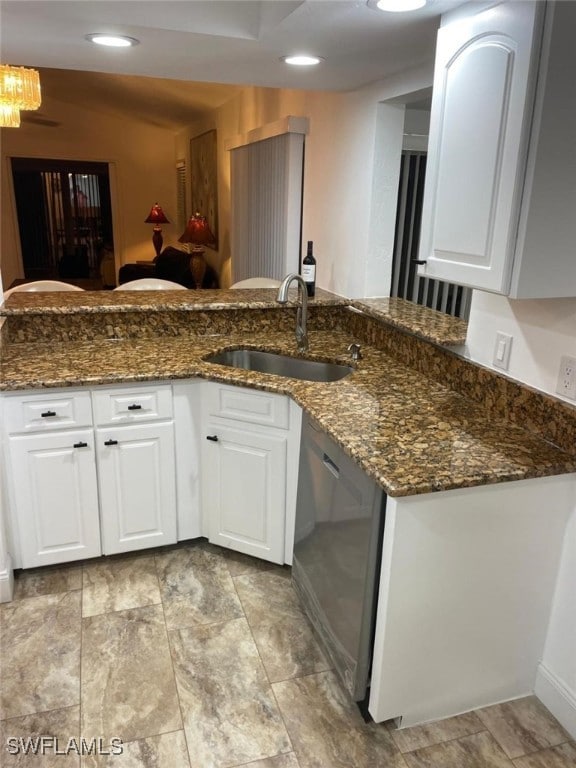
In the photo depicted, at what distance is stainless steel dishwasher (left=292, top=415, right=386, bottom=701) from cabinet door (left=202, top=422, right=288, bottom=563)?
0.16 meters

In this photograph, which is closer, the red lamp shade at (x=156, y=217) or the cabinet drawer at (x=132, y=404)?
the cabinet drawer at (x=132, y=404)

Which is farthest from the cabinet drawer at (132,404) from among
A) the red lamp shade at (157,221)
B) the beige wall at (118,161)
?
the beige wall at (118,161)

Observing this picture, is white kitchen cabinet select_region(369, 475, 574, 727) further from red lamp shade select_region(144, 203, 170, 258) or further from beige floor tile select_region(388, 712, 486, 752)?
red lamp shade select_region(144, 203, 170, 258)

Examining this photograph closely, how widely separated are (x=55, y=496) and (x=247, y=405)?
0.83 meters

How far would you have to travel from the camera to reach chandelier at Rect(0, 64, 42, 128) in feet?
10.9

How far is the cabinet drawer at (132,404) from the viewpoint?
2.22 metres

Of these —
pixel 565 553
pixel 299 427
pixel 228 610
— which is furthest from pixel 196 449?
pixel 565 553

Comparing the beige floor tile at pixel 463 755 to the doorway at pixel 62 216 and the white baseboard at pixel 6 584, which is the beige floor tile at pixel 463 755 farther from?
the doorway at pixel 62 216

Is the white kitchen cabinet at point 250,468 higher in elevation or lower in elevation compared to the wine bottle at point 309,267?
lower

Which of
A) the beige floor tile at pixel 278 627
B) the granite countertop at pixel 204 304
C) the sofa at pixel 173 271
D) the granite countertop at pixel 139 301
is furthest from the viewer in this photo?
the sofa at pixel 173 271

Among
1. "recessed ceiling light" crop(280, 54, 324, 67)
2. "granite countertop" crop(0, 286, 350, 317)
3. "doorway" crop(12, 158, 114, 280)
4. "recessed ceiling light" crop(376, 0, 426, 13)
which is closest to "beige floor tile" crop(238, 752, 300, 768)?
"granite countertop" crop(0, 286, 350, 317)

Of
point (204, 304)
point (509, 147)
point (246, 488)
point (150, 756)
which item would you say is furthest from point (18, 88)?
point (150, 756)

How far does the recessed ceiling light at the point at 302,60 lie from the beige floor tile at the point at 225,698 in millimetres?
2128

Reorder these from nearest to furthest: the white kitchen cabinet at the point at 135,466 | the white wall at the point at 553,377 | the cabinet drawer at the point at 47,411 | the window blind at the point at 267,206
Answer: the white wall at the point at 553,377 → the cabinet drawer at the point at 47,411 → the white kitchen cabinet at the point at 135,466 → the window blind at the point at 267,206
